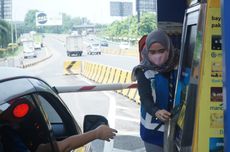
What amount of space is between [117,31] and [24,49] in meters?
6.79

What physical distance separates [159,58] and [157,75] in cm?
14

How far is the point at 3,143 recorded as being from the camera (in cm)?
210

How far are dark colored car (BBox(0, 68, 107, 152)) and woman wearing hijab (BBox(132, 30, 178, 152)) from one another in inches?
23.5

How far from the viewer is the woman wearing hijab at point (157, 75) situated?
3.17m

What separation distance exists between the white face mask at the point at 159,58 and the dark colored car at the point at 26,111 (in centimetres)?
70

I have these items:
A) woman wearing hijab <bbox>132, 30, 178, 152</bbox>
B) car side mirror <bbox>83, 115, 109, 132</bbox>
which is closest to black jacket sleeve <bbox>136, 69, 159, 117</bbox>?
woman wearing hijab <bbox>132, 30, 178, 152</bbox>

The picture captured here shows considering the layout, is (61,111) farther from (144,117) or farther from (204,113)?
(204,113)

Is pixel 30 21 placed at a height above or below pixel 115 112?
above

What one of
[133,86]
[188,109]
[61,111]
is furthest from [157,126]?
[133,86]

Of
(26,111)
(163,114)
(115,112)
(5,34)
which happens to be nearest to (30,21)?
(5,34)

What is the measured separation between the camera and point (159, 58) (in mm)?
3178

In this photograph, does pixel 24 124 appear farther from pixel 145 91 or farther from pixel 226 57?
pixel 226 57

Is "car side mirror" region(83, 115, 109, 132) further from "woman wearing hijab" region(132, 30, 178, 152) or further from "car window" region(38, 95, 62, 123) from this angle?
"woman wearing hijab" region(132, 30, 178, 152)

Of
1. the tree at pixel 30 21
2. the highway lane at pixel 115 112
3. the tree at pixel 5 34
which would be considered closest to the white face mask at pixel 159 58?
the highway lane at pixel 115 112
